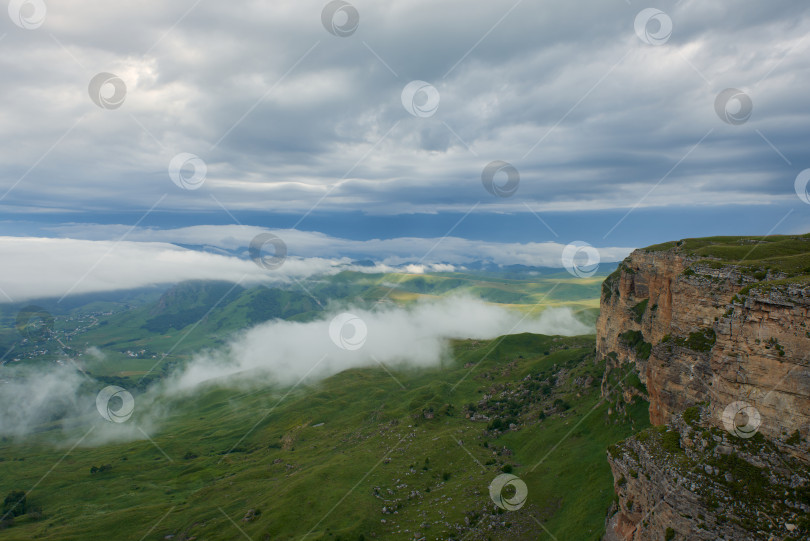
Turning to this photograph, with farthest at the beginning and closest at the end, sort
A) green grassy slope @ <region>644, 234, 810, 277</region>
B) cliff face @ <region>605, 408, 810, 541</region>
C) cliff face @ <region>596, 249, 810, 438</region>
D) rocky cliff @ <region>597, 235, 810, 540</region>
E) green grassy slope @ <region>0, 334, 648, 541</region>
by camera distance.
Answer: green grassy slope @ <region>0, 334, 648, 541</region>, green grassy slope @ <region>644, 234, 810, 277</region>, cliff face @ <region>596, 249, 810, 438</region>, rocky cliff @ <region>597, 235, 810, 540</region>, cliff face @ <region>605, 408, 810, 541</region>

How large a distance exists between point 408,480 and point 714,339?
3491 inches

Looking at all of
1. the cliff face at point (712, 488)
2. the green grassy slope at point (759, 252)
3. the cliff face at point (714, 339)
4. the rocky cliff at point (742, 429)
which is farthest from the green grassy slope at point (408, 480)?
the green grassy slope at point (759, 252)

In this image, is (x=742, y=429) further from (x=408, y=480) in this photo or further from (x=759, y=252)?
(x=408, y=480)

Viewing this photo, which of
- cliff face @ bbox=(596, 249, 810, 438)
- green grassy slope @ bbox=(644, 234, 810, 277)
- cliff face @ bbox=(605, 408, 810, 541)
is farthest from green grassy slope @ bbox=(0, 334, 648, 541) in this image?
green grassy slope @ bbox=(644, 234, 810, 277)

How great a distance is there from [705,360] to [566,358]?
109m

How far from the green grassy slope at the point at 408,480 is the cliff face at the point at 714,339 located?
1940 cm

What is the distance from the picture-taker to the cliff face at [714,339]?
2745 cm

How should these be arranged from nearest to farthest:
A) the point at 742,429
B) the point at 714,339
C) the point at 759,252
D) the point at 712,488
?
1. the point at 712,488
2. the point at 742,429
3. the point at 714,339
4. the point at 759,252

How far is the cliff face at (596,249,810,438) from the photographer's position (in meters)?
27.5

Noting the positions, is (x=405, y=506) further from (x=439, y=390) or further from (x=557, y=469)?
(x=439, y=390)

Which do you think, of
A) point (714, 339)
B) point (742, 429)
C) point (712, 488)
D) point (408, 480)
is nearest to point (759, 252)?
point (714, 339)

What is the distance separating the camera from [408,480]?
10838 centimetres

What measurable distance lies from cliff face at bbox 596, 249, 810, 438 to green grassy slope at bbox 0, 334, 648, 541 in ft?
63.6

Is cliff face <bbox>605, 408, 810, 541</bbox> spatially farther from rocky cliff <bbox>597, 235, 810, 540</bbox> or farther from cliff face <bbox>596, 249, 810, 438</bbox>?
cliff face <bbox>596, 249, 810, 438</bbox>
